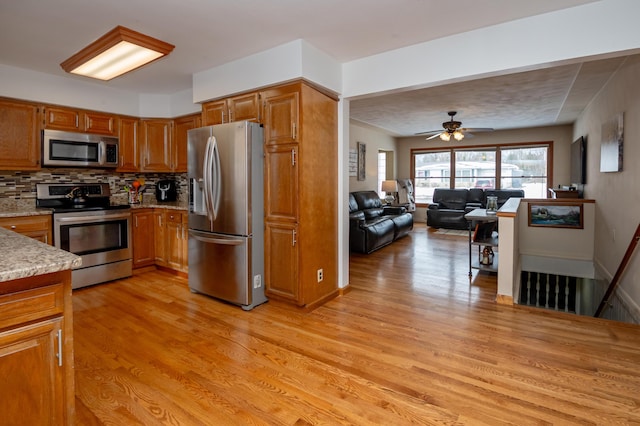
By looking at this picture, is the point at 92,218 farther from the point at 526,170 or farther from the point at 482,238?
the point at 526,170

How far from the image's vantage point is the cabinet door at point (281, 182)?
3.13 meters

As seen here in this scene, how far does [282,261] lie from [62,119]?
3.12 meters

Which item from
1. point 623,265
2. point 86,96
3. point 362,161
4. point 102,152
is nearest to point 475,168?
point 362,161

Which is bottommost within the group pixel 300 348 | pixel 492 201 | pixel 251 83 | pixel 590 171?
pixel 300 348

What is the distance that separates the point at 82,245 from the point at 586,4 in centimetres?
506

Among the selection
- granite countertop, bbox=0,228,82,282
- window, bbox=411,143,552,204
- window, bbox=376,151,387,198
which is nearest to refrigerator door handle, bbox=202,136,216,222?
granite countertop, bbox=0,228,82,282

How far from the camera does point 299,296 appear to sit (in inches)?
125

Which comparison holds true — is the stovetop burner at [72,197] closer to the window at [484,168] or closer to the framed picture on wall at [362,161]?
the framed picture on wall at [362,161]

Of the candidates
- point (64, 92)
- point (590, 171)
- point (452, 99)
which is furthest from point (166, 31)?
point (590, 171)

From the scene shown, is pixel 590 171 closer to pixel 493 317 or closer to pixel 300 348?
pixel 493 317

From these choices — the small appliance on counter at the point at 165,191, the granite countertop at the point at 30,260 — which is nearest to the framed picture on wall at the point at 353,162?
the small appliance on counter at the point at 165,191

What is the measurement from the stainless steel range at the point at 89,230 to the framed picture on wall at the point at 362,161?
4873 mm

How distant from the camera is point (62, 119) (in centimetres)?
397

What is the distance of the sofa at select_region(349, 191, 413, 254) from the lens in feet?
18.4
